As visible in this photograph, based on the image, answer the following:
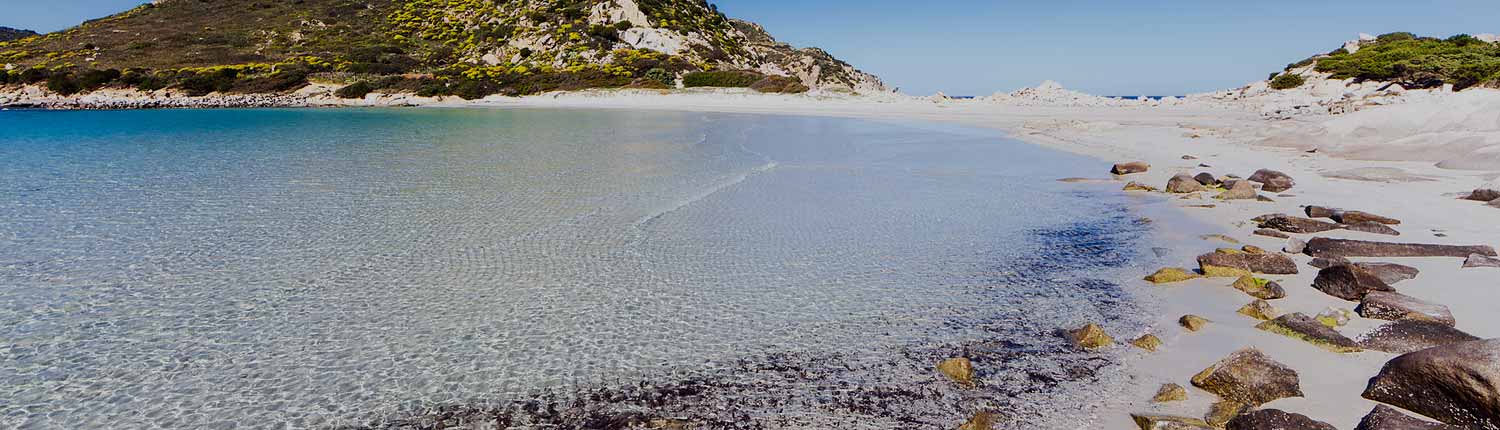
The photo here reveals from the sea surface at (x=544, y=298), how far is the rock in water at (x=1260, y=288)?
0.99 meters

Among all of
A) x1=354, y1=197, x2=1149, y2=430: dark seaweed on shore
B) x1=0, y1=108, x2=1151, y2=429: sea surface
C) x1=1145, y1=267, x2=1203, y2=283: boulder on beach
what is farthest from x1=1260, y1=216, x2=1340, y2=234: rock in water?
x1=354, y1=197, x2=1149, y2=430: dark seaweed on shore

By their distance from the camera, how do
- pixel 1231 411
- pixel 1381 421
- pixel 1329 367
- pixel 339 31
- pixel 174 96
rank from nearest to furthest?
pixel 1381 421, pixel 1231 411, pixel 1329 367, pixel 174 96, pixel 339 31

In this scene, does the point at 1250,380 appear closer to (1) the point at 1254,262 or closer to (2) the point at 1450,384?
(2) the point at 1450,384

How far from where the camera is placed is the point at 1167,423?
12.6 feet

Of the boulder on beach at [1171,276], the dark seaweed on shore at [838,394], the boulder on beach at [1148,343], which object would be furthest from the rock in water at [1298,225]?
the boulder on beach at [1148,343]

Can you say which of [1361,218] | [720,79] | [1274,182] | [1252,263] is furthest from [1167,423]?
[720,79]

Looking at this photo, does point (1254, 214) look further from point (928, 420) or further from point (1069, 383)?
point (928, 420)

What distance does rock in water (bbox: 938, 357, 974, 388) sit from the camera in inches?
179

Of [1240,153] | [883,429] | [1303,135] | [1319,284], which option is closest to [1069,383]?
[883,429]

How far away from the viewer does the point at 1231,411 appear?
398 cm

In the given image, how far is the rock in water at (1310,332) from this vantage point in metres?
4.73

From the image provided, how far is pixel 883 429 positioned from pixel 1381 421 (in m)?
2.27

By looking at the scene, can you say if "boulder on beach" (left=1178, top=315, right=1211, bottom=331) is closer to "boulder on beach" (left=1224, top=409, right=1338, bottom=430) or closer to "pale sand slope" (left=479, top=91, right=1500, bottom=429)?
"pale sand slope" (left=479, top=91, right=1500, bottom=429)

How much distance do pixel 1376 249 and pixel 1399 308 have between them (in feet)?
8.06
